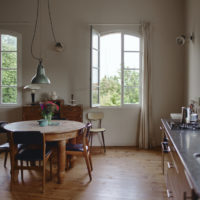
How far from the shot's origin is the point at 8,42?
193 inches

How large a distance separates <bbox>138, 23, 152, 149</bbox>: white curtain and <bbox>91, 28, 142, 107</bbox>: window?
21 centimetres

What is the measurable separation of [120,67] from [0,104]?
2.86 m

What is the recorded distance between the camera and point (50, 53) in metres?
4.81

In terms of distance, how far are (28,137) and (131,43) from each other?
127 inches

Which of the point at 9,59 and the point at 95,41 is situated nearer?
the point at 95,41

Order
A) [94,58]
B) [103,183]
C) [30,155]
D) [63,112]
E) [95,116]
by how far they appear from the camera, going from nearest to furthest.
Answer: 1. [30,155]
2. [103,183]
3. [63,112]
4. [94,58]
5. [95,116]

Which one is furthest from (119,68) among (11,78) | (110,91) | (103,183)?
(103,183)

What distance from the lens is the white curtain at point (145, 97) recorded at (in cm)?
465

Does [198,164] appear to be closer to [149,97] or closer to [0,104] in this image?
[149,97]

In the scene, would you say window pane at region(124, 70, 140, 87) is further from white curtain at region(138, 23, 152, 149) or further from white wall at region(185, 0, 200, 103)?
white wall at region(185, 0, 200, 103)

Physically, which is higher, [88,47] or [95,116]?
[88,47]

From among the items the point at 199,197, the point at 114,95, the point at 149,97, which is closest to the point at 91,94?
the point at 114,95

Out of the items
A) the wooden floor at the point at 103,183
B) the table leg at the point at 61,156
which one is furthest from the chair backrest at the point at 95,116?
the table leg at the point at 61,156

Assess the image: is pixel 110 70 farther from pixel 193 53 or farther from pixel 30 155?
pixel 30 155
